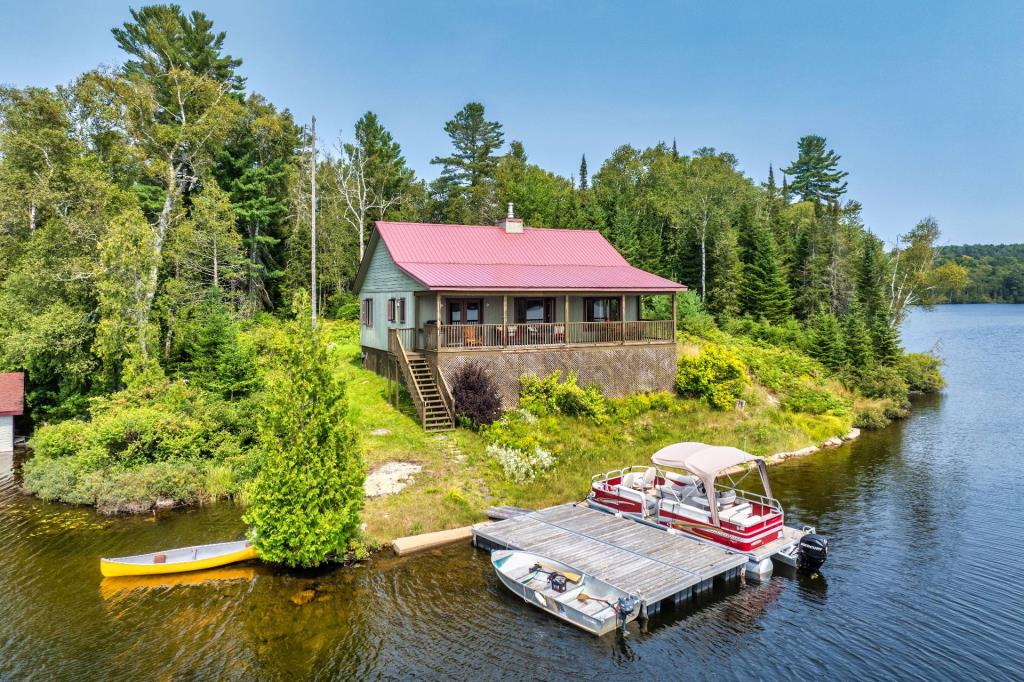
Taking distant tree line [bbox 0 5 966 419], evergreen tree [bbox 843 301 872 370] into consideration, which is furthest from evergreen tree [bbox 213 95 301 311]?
evergreen tree [bbox 843 301 872 370]

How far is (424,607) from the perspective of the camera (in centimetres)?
1276

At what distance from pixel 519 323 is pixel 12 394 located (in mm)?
21243

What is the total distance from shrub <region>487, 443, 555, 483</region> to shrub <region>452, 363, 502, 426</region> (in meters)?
1.66

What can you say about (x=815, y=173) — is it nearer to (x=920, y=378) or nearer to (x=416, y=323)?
(x=920, y=378)

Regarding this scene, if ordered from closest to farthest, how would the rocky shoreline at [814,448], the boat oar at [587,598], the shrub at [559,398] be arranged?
1. the boat oar at [587,598]
2. the shrub at [559,398]
3. the rocky shoreline at [814,448]

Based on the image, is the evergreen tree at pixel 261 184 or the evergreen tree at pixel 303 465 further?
the evergreen tree at pixel 261 184

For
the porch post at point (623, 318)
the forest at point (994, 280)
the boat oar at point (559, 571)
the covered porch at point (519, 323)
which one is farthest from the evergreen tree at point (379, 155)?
the forest at point (994, 280)

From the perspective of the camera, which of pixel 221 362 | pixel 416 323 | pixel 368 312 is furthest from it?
pixel 368 312

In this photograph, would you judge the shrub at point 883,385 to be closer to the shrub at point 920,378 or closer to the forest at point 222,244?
the forest at point 222,244

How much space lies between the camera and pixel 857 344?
3666 cm

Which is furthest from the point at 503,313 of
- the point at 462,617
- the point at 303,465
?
the point at 462,617

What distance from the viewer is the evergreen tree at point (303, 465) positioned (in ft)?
43.8

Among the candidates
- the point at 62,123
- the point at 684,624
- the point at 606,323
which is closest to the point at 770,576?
the point at 684,624

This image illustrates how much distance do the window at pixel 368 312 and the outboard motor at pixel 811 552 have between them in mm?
22099
